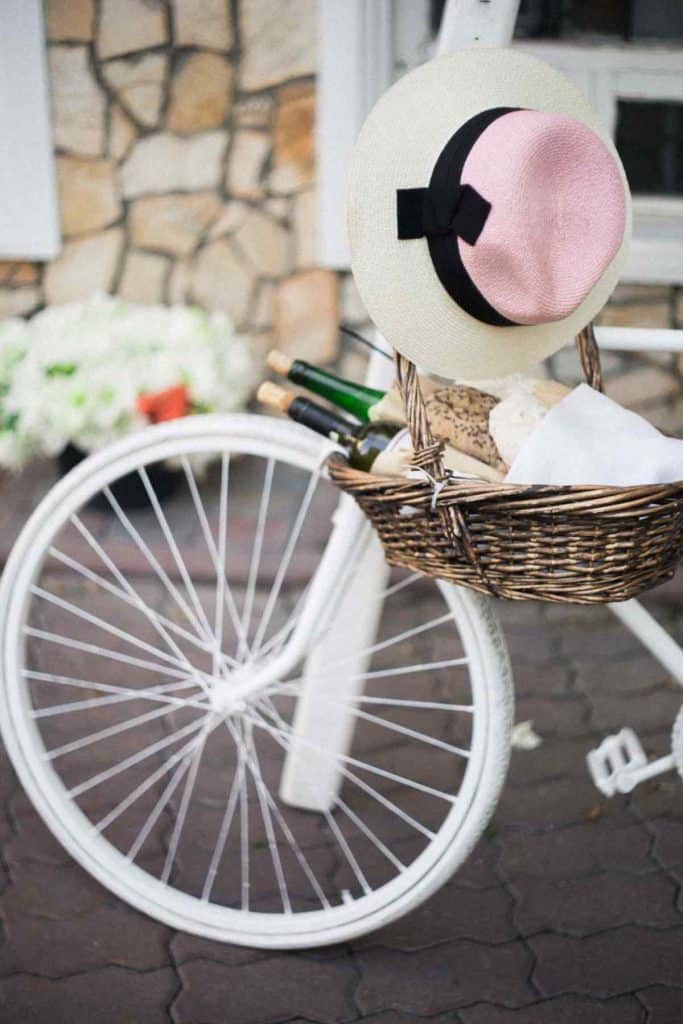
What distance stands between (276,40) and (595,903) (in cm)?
255

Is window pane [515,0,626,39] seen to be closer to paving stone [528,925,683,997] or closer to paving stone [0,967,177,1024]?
paving stone [528,925,683,997]

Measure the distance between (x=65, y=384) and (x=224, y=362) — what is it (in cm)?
47

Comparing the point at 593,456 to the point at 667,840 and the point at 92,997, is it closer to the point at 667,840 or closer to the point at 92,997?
the point at 667,840

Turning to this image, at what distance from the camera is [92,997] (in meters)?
1.92

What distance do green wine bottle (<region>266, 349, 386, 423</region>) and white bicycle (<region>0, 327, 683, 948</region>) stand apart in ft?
0.28

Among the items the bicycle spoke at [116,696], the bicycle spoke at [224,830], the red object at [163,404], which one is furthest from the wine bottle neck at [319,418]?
the red object at [163,404]

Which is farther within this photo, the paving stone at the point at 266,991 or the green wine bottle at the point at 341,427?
the paving stone at the point at 266,991

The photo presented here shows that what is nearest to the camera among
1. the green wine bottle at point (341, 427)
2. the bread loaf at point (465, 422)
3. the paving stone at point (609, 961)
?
the bread loaf at point (465, 422)

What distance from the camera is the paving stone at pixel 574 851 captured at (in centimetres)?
221

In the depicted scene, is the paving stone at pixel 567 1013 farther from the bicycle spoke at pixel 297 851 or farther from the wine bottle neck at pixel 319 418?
the wine bottle neck at pixel 319 418

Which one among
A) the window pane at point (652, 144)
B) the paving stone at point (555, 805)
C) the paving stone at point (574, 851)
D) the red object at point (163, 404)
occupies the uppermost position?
the window pane at point (652, 144)

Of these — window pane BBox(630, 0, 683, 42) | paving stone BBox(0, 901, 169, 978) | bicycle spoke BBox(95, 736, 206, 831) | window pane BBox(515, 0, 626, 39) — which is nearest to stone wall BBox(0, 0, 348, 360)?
window pane BBox(515, 0, 626, 39)

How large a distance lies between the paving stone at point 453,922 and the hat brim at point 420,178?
42.9 inches

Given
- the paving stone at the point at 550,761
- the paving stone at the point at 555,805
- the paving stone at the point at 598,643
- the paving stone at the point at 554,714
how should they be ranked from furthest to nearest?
the paving stone at the point at 598,643, the paving stone at the point at 554,714, the paving stone at the point at 550,761, the paving stone at the point at 555,805
